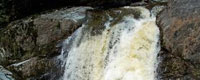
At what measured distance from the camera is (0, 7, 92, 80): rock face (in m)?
10.8

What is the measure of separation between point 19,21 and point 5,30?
458mm

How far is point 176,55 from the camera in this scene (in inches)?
349

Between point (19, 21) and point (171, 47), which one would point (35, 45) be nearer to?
point (19, 21)

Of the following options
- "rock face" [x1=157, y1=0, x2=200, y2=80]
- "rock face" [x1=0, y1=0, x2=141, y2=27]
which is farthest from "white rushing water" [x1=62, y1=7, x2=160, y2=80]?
"rock face" [x1=0, y1=0, x2=141, y2=27]

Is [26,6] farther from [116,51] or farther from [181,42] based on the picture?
[181,42]

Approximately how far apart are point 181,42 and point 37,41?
13.5 ft

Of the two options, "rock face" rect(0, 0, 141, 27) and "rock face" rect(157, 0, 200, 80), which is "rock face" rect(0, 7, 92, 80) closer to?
"rock face" rect(0, 0, 141, 27)

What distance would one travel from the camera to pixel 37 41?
36.9 feet

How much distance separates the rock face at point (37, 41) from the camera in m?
10.8

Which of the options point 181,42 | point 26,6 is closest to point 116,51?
point 181,42

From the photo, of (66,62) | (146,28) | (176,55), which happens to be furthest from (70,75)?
(176,55)

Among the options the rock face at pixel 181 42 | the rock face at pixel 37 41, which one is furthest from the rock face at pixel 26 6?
the rock face at pixel 181 42

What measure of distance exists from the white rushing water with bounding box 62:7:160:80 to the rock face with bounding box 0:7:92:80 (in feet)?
1.14

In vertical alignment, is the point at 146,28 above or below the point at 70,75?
above
